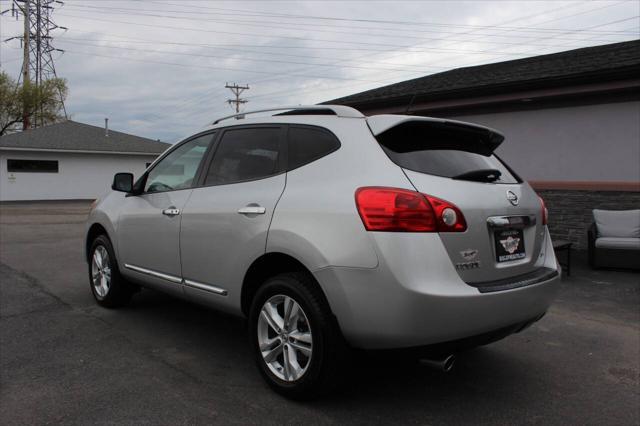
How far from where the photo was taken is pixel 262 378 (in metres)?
3.47

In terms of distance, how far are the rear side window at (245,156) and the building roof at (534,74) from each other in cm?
664

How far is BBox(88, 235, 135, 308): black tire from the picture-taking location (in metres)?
5.00

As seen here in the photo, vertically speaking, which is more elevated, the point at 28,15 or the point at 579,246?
the point at 28,15

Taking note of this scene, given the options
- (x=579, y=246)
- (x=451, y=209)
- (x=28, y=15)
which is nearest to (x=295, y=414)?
(x=451, y=209)

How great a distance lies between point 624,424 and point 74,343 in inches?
157

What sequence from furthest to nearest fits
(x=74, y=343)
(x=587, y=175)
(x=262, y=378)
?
(x=587, y=175), (x=74, y=343), (x=262, y=378)

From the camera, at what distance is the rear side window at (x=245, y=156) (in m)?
3.58

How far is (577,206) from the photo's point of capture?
9508 mm

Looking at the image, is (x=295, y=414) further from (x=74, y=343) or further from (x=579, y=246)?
(x=579, y=246)

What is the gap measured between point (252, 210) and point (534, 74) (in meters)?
8.61

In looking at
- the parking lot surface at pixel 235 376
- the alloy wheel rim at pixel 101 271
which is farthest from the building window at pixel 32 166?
the alloy wheel rim at pixel 101 271

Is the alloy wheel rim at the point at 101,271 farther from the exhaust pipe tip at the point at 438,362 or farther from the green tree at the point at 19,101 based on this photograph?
the green tree at the point at 19,101

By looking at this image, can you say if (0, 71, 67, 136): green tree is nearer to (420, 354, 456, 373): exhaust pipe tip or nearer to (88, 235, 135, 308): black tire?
(88, 235, 135, 308): black tire

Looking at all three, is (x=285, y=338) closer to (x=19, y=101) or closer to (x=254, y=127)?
(x=254, y=127)
